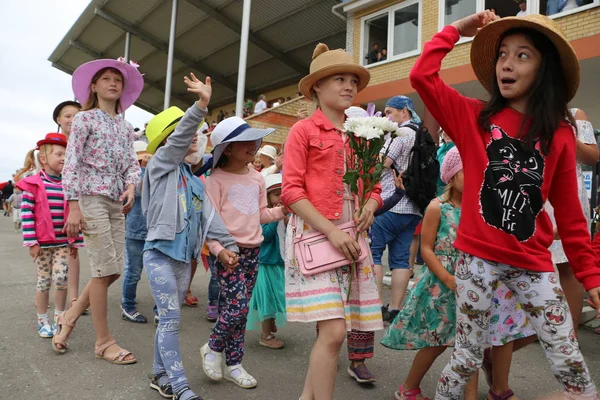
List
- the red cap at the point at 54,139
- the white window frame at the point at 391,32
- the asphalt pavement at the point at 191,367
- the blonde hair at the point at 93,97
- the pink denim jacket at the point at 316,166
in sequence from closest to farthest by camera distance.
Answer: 1. the pink denim jacket at the point at 316,166
2. the asphalt pavement at the point at 191,367
3. the blonde hair at the point at 93,97
4. the red cap at the point at 54,139
5. the white window frame at the point at 391,32

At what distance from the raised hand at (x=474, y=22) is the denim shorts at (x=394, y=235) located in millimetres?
2577

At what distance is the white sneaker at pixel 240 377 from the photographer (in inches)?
123

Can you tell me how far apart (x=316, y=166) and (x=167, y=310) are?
1266 mm

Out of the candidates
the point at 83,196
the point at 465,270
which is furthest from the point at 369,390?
the point at 83,196

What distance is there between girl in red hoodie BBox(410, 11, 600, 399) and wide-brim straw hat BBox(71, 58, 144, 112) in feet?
8.59

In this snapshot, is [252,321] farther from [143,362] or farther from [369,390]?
[369,390]

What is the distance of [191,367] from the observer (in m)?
3.45

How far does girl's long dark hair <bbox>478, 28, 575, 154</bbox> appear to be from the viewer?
2.04 metres

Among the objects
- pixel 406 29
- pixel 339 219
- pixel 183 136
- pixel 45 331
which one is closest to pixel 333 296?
pixel 339 219

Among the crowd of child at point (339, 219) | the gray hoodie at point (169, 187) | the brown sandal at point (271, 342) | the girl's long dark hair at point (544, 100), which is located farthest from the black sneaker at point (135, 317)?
the girl's long dark hair at point (544, 100)

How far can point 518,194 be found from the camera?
2016 mm

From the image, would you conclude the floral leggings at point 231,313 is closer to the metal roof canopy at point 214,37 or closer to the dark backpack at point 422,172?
the dark backpack at point 422,172

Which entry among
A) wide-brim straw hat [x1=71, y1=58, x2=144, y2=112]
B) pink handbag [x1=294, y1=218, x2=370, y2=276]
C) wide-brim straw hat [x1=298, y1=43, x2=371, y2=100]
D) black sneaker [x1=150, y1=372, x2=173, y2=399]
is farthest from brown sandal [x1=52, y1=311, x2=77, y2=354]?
wide-brim straw hat [x1=298, y1=43, x2=371, y2=100]

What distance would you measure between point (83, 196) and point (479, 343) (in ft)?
9.42
